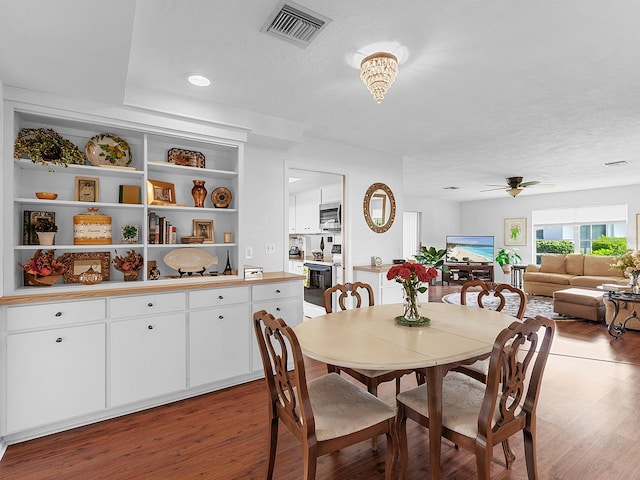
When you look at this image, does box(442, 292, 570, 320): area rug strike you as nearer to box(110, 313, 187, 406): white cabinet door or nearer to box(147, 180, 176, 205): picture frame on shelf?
box(110, 313, 187, 406): white cabinet door

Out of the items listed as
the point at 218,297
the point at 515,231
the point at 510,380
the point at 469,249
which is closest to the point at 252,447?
the point at 218,297

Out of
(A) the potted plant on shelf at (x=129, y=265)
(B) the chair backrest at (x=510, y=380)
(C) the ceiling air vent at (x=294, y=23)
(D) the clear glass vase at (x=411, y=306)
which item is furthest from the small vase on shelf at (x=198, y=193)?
(B) the chair backrest at (x=510, y=380)

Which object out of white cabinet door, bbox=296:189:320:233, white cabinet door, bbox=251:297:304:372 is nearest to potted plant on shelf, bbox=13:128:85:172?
white cabinet door, bbox=251:297:304:372

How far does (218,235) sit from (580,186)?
7692mm

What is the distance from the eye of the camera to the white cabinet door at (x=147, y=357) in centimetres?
253

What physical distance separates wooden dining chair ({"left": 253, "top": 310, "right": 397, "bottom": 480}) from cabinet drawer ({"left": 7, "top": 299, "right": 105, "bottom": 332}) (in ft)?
4.69

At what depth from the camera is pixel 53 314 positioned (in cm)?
232

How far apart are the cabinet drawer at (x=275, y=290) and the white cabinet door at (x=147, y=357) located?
2.13ft

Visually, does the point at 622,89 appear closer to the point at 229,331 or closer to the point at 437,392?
the point at 437,392

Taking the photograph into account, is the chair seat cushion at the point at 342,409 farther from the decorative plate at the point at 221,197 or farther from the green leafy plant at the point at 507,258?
the green leafy plant at the point at 507,258

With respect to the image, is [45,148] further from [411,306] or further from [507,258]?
[507,258]

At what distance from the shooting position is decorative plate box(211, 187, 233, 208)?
131 inches

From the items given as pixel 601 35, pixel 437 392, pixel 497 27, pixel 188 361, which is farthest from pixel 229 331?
pixel 601 35

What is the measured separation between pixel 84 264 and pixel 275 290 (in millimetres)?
1543
